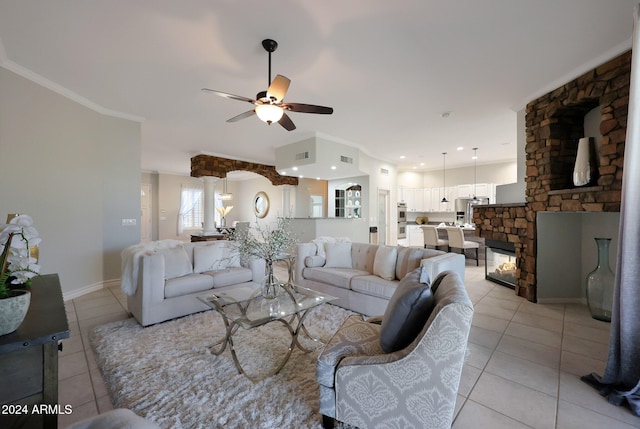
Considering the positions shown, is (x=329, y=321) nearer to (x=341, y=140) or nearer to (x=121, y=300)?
(x=121, y=300)

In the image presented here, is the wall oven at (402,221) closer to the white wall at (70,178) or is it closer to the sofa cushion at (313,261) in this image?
the sofa cushion at (313,261)

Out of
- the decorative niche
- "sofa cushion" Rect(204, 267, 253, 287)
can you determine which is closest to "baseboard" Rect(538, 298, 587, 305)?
the decorative niche

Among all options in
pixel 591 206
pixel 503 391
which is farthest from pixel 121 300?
pixel 591 206

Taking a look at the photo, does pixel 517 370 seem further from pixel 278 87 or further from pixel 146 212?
pixel 146 212

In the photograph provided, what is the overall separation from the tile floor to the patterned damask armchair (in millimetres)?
478

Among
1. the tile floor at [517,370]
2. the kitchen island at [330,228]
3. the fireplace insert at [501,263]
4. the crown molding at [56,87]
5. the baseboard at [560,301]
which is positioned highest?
the crown molding at [56,87]

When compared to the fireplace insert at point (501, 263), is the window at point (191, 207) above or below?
above

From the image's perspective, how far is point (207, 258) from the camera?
3678mm

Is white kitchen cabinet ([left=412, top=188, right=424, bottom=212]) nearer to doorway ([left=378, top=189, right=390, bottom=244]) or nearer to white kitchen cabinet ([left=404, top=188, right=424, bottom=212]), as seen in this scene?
white kitchen cabinet ([left=404, top=188, right=424, bottom=212])

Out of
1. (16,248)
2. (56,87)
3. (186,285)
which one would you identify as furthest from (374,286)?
(56,87)

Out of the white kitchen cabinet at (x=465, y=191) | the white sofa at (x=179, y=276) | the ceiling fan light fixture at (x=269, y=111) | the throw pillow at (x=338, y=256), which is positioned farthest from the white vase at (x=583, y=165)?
the white kitchen cabinet at (x=465, y=191)

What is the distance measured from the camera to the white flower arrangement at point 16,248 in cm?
96

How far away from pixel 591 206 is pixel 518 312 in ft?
4.79

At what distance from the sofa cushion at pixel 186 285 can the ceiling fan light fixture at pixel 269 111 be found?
6.71ft
